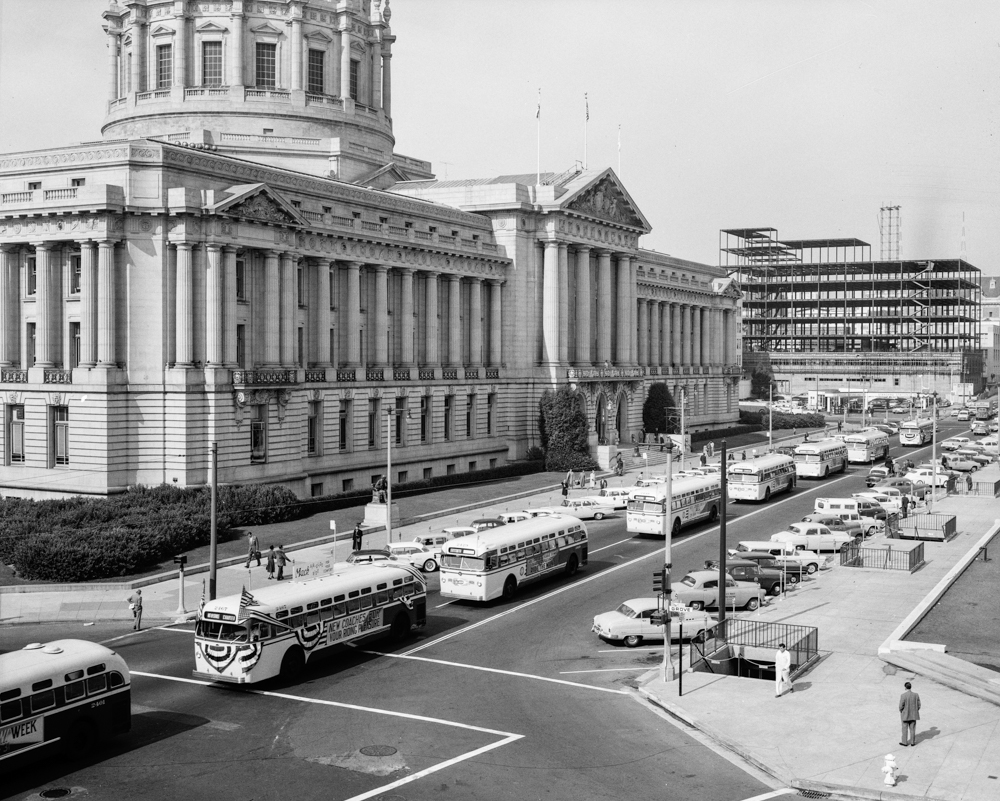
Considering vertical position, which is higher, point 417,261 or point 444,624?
point 417,261

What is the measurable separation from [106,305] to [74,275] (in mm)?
3785

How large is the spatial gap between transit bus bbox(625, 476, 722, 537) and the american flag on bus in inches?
1221

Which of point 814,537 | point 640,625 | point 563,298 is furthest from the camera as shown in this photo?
point 563,298

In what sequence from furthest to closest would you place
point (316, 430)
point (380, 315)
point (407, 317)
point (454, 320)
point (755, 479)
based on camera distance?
point (454, 320), point (407, 317), point (380, 315), point (316, 430), point (755, 479)

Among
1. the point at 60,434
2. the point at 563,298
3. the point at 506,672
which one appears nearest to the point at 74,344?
the point at 60,434

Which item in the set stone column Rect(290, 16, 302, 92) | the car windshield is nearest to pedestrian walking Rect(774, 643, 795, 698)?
the car windshield

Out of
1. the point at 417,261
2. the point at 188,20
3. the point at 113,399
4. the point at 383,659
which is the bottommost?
the point at 383,659

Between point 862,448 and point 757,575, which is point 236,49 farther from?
point 757,575

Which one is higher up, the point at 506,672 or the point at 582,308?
the point at 582,308

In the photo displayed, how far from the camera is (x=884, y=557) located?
172 feet

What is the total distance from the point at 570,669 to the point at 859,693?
9153 mm

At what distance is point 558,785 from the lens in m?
26.4

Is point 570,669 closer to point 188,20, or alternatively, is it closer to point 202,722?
point 202,722

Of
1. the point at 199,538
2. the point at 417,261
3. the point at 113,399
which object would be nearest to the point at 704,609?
the point at 199,538
